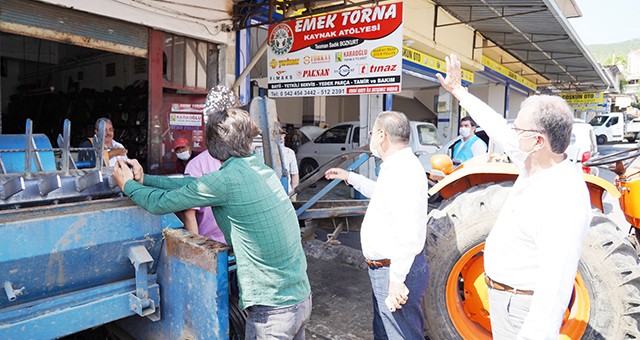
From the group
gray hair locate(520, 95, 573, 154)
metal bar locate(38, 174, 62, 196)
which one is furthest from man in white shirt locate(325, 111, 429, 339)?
metal bar locate(38, 174, 62, 196)

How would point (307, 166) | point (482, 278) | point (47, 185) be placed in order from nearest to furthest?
point (47, 185), point (482, 278), point (307, 166)

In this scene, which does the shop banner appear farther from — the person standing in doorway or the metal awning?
the metal awning

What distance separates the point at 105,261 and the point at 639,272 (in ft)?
9.36

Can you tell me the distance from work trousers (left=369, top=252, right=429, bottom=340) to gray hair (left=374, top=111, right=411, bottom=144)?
649mm

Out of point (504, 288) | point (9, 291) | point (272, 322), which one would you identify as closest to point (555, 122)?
point (504, 288)

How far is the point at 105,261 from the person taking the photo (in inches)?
84.4

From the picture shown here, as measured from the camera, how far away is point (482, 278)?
2832 mm

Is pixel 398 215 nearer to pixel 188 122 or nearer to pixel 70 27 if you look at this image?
pixel 70 27

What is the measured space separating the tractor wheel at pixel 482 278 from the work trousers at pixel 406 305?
20.0 inches

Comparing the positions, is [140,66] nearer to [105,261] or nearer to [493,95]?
[105,261]

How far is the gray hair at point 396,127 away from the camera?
7.56 feet

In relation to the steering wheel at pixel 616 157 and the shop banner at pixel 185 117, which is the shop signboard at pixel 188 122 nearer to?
the shop banner at pixel 185 117

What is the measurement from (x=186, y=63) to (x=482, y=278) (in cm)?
477

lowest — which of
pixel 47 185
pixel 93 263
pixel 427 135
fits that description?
pixel 93 263
